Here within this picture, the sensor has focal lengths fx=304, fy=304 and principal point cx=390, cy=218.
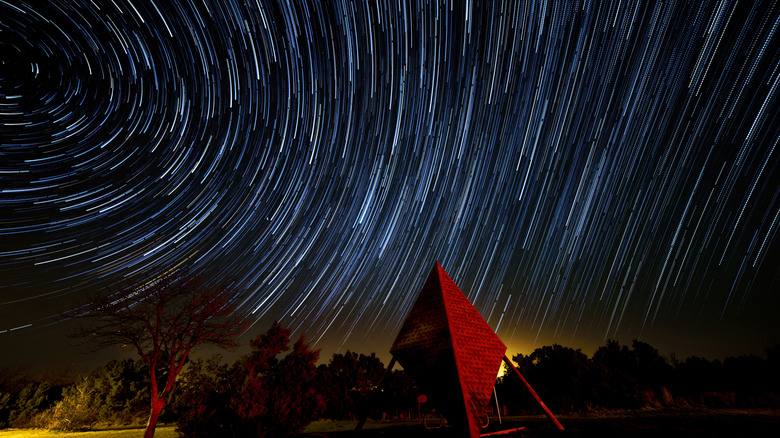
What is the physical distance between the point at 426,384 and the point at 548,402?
901 inches

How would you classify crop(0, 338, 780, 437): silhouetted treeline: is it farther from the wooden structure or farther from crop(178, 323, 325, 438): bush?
the wooden structure

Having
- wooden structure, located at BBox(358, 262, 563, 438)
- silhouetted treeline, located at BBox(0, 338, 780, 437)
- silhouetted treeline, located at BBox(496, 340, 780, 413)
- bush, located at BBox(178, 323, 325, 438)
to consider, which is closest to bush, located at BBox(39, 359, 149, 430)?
silhouetted treeline, located at BBox(0, 338, 780, 437)

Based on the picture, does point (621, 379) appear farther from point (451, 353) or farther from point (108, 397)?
point (108, 397)

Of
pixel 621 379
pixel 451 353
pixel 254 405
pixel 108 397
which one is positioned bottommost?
pixel 108 397

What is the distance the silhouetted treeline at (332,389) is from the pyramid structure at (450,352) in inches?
195

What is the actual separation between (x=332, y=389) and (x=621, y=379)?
85.2 ft

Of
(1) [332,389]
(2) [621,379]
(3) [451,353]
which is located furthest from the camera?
(1) [332,389]

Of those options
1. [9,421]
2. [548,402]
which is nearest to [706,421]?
[548,402]

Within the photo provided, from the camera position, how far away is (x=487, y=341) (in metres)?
10.7

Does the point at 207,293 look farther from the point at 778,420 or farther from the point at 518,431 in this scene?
the point at 778,420

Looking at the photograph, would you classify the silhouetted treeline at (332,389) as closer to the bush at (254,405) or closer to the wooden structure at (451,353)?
the bush at (254,405)

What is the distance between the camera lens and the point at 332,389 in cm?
3039

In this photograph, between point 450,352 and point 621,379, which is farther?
point 621,379

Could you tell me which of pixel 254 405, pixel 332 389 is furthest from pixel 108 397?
pixel 254 405
